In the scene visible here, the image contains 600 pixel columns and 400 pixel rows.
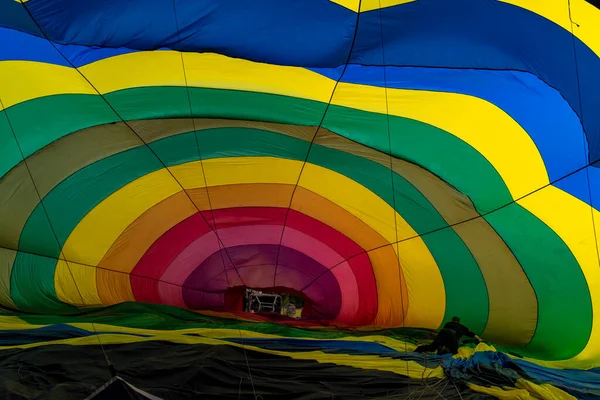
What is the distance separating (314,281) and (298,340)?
2.19 metres

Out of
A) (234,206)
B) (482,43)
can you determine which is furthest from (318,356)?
(482,43)

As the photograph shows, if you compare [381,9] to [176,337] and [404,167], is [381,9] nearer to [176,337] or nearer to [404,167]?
[404,167]

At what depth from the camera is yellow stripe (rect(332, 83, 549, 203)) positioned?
3465mm

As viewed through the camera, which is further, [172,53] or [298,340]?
[298,340]

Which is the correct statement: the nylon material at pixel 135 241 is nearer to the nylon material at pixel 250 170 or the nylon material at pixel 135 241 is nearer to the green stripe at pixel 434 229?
the nylon material at pixel 250 170

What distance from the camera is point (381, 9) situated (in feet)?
9.10

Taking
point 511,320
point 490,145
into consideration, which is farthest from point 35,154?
point 511,320

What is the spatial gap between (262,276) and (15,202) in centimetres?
294

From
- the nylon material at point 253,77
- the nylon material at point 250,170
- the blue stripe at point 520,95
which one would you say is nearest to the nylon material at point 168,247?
the nylon material at point 250,170

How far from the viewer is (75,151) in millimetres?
4426

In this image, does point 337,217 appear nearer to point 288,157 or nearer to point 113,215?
point 288,157

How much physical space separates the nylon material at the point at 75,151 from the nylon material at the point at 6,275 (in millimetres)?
657

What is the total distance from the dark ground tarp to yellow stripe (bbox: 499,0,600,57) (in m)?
2.03

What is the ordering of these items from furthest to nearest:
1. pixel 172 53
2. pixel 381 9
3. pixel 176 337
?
pixel 176 337
pixel 172 53
pixel 381 9
